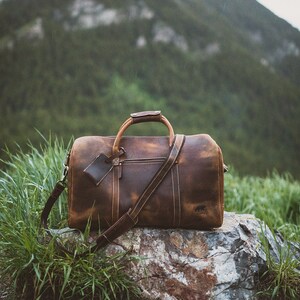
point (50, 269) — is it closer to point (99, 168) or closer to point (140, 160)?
point (99, 168)

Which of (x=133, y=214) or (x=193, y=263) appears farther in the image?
(x=193, y=263)

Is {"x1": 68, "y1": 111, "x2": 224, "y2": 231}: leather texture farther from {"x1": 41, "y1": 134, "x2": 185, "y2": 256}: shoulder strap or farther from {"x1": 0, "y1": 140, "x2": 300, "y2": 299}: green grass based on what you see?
{"x1": 0, "y1": 140, "x2": 300, "y2": 299}: green grass

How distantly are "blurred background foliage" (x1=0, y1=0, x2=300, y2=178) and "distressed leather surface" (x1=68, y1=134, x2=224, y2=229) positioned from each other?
46.8 feet

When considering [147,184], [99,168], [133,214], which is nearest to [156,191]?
[147,184]

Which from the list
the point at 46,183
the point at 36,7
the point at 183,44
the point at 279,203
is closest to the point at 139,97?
the point at 183,44

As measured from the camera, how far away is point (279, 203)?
4.98 metres

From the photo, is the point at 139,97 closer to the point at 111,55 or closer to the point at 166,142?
the point at 111,55

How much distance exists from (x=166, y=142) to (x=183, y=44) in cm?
2460

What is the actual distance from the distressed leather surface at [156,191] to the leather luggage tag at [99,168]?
0.8 inches

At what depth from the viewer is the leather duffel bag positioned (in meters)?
2.36

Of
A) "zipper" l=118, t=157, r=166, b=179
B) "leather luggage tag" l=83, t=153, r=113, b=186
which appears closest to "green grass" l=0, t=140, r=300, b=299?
"leather luggage tag" l=83, t=153, r=113, b=186

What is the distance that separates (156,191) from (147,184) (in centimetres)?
6

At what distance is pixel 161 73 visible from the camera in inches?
896

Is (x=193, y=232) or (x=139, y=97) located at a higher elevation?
(x=193, y=232)
